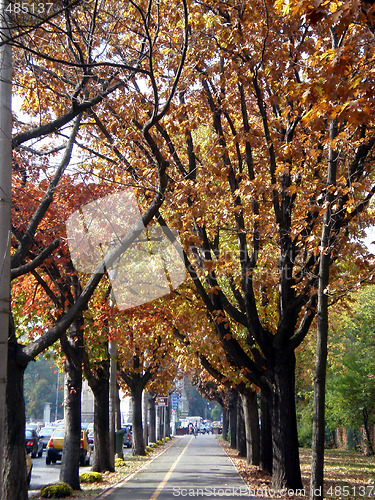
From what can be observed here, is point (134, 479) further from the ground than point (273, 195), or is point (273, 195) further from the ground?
point (273, 195)

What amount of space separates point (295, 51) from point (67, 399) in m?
9.82

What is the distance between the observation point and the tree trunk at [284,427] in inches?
548

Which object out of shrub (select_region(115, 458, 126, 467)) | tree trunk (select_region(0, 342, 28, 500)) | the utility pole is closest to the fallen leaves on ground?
shrub (select_region(115, 458, 126, 467))

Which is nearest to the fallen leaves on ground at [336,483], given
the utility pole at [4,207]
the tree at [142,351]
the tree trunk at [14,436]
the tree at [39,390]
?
the tree at [142,351]

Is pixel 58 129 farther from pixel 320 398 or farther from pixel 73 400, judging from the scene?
pixel 73 400

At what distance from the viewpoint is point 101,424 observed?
1975cm

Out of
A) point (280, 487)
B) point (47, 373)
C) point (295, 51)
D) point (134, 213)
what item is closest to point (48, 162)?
point (134, 213)

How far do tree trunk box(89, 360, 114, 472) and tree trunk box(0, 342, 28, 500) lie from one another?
865 centimetres

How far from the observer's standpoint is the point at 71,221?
14328 mm

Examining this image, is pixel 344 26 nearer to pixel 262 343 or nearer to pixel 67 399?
pixel 262 343

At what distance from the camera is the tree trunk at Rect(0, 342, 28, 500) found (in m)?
10.6

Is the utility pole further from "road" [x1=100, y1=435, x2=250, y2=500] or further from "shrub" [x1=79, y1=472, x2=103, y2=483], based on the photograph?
"shrub" [x1=79, y1=472, x2=103, y2=483]

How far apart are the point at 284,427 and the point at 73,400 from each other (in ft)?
17.4

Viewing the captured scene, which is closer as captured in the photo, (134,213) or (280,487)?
(280,487)
